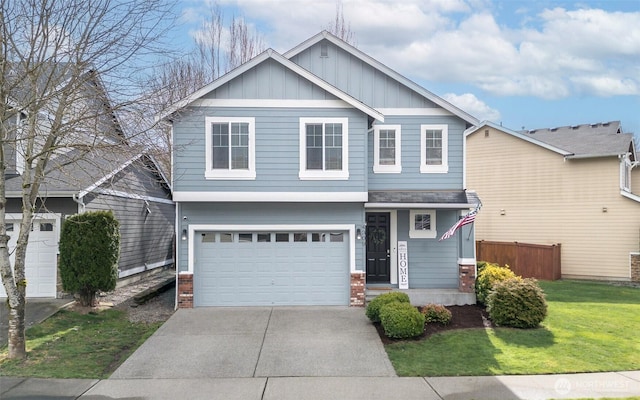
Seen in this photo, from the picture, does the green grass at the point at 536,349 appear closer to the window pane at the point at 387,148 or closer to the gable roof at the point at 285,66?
the window pane at the point at 387,148

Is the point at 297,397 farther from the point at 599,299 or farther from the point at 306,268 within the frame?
the point at 599,299

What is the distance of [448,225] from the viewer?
14891 mm

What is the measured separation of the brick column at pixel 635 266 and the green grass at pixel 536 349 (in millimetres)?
8028

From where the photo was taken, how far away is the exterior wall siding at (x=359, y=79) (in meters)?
15.0

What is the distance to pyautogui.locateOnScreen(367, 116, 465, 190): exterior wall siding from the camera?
14.8 meters

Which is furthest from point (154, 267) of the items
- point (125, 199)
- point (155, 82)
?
point (155, 82)

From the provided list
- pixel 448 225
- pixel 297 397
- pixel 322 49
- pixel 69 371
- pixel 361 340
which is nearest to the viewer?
pixel 297 397

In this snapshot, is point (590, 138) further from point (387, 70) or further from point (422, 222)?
point (387, 70)

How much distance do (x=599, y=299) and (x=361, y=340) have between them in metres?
9.33

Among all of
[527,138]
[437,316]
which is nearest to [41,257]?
[437,316]

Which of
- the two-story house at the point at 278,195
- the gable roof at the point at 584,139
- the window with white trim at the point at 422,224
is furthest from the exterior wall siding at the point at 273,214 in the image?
the gable roof at the point at 584,139

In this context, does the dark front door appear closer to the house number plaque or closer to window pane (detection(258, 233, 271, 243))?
the house number plaque

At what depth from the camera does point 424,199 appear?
47.3ft

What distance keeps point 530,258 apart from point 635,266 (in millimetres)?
3960
